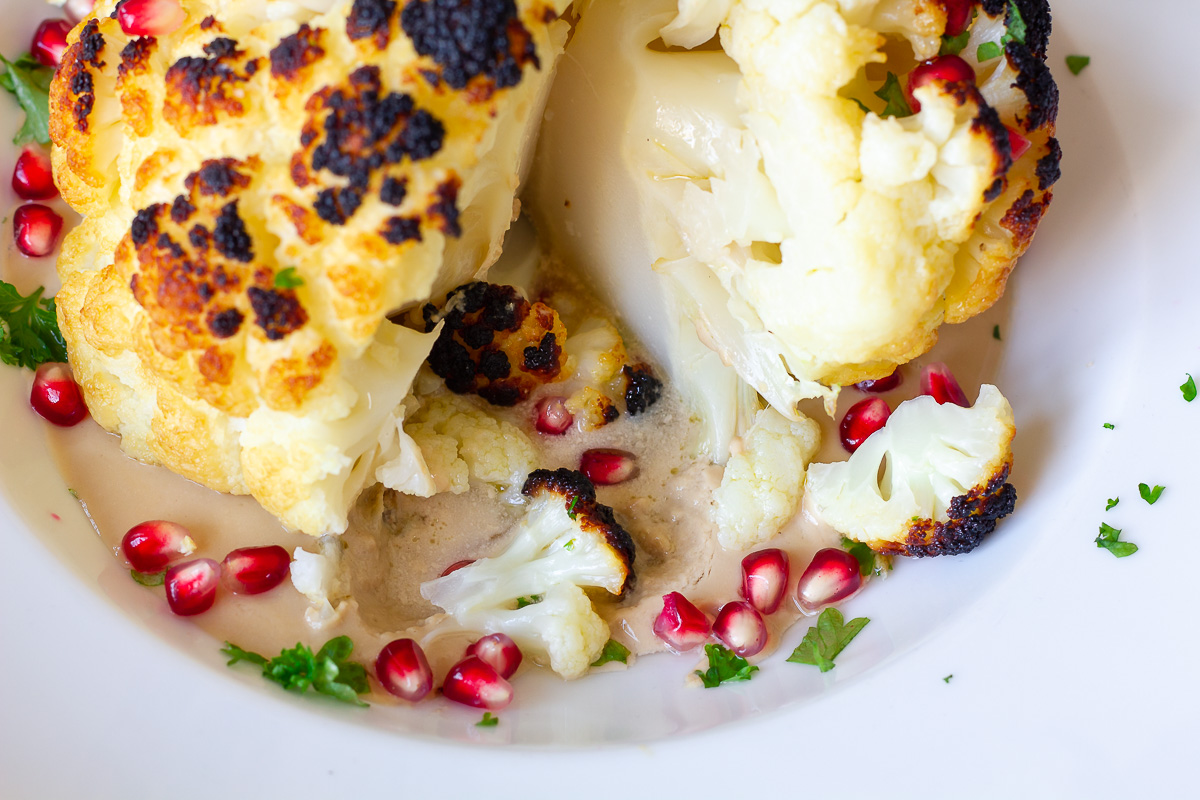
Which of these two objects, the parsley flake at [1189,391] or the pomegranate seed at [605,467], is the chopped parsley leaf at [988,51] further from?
the pomegranate seed at [605,467]

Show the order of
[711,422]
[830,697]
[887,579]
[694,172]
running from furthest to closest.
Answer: [711,422]
[887,579]
[694,172]
[830,697]

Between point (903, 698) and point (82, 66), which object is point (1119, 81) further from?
point (82, 66)

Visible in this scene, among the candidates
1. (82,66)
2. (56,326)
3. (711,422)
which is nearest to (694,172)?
(711,422)

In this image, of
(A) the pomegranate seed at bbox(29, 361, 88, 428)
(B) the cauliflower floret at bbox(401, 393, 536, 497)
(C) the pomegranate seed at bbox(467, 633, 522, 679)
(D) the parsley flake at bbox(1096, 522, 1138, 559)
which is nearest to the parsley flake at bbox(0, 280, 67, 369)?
(A) the pomegranate seed at bbox(29, 361, 88, 428)

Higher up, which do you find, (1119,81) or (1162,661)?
(1119,81)

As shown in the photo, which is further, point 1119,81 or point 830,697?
point 1119,81

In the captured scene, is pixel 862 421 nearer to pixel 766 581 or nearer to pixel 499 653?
pixel 766 581

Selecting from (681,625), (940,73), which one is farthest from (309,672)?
(940,73)
